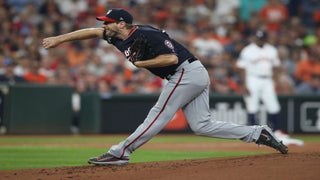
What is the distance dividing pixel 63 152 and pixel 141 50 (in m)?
4.35

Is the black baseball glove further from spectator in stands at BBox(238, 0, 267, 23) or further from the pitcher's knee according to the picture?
spectator in stands at BBox(238, 0, 267, 23)

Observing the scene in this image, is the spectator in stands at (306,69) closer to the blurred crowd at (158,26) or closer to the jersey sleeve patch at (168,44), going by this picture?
the blurred crowd at (158,26)

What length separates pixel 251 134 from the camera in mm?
7984

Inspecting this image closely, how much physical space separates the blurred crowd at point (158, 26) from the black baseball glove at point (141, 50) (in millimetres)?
8422

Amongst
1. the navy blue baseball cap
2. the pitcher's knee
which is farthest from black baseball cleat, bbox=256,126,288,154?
the navy blue baseball cap

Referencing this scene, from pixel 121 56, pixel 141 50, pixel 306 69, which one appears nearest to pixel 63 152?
pixel 141 50

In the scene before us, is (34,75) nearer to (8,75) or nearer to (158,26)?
(8,75)

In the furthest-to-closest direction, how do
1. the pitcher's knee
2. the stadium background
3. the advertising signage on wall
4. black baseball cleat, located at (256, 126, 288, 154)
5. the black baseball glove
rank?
the advertising signage on wall
the stadium background
black baseball cleat, located at (256, 126, 288, 154)
the pitcher's knee
the black baseball glove

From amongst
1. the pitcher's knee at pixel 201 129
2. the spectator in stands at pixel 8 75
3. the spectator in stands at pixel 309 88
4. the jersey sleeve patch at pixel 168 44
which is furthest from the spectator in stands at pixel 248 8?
the jersey sleeve patch at pixel 168 44

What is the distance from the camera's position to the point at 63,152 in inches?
452

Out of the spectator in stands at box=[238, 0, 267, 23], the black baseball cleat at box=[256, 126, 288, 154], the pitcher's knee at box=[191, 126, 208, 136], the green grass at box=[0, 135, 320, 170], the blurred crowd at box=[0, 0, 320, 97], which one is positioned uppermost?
the spectator in stands at box=[238, 0, 267, 23]

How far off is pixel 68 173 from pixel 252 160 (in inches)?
78.3

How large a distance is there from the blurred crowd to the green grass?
1.85 m

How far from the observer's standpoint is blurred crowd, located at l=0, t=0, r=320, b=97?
16.6 metres
